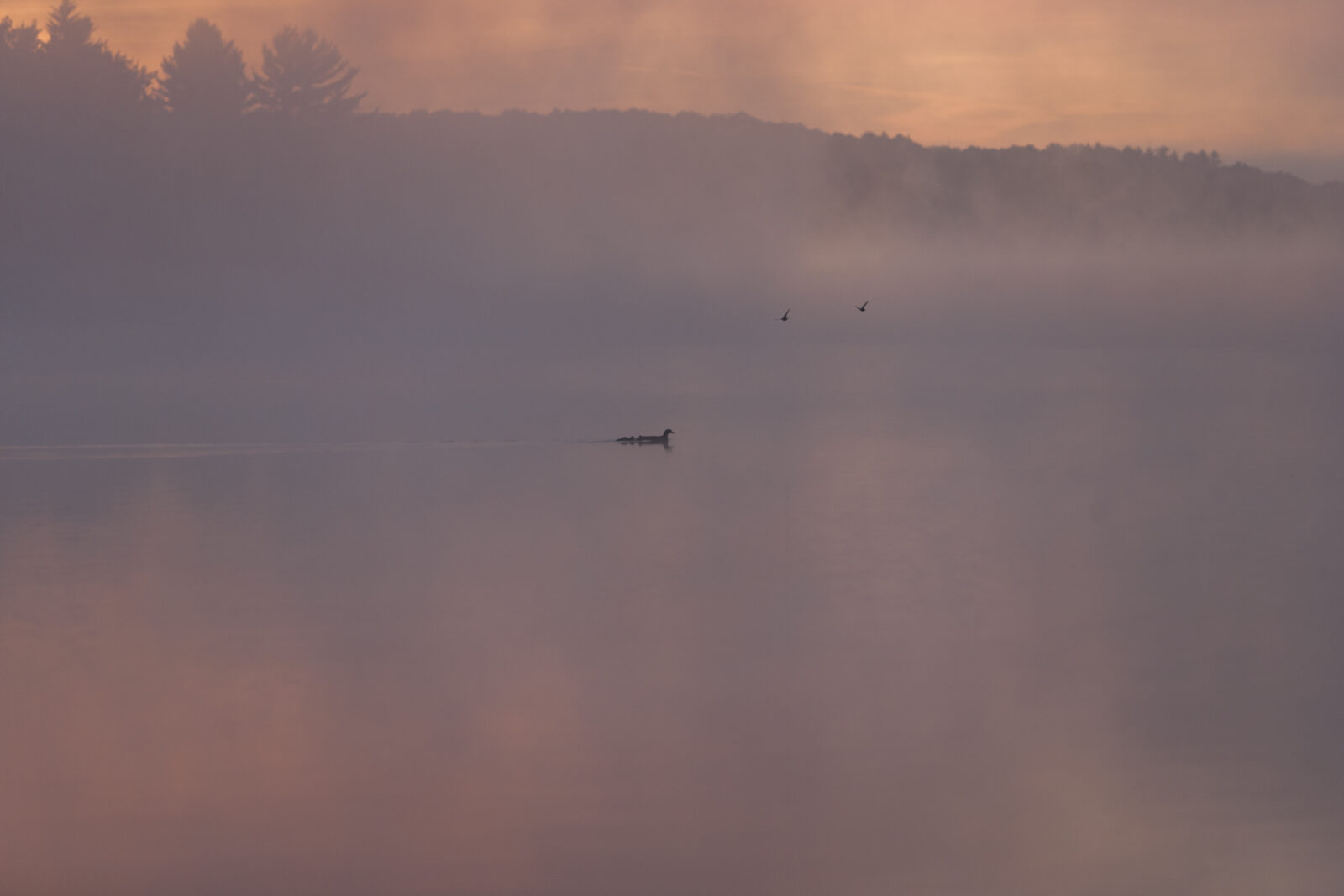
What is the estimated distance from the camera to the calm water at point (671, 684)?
32.5 feet

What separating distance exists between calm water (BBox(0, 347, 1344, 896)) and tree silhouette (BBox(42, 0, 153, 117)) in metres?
70.9

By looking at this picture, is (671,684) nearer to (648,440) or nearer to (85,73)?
(648,440)

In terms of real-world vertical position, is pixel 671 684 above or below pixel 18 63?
below

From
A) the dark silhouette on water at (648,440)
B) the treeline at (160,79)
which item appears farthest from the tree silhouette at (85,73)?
the dark silhouette on water at (648,440)

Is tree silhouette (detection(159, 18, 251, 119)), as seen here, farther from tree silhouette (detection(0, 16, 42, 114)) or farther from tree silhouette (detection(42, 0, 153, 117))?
tree silhouette (detection(0, 16, 42, 114))

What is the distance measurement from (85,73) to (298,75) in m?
12.3

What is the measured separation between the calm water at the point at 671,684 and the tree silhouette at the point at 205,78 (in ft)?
238

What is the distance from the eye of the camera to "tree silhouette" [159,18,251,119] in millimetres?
94562

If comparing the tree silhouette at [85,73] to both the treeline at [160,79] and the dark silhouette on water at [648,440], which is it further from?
the dark silhouette on water at [648,440]

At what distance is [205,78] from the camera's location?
95250 mm

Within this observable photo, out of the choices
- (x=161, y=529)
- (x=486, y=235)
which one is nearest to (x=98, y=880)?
(x=161, y=529)

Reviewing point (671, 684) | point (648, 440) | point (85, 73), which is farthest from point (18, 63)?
point (671, 684)

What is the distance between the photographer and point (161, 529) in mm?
21969

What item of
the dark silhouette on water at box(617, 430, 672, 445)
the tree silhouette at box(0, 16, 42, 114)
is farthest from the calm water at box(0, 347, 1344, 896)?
the tree silhouette at box(0, 16, 42, 114)
